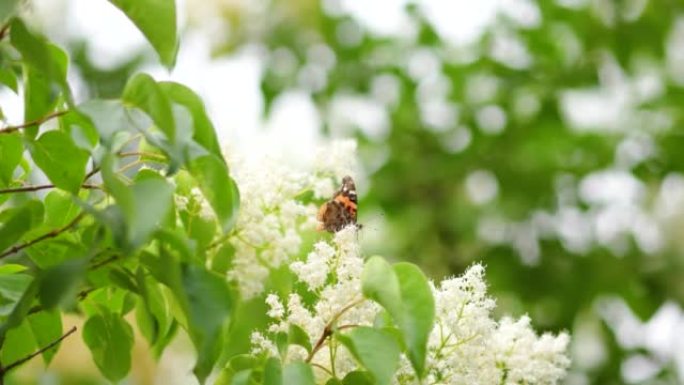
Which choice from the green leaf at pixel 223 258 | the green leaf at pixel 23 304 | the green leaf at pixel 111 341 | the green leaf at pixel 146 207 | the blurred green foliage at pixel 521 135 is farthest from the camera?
the blurred green foliage at pixel 521 135

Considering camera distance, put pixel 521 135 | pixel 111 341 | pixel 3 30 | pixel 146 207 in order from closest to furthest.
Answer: pixel 146 207 < pixel 3 30 < pixel 111 341 < pixel 521 135

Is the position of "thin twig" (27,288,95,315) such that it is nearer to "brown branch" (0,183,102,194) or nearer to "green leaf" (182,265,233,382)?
"brown branch" (0,183,102,194)

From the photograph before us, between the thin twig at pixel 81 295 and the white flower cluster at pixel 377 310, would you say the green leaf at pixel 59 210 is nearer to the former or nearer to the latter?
the thin twig at pixel 81 295

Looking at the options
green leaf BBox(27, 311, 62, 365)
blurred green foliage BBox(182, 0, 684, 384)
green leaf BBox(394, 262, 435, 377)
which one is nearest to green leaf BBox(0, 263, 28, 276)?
green leaf BBox(27, 311, 62, 365)

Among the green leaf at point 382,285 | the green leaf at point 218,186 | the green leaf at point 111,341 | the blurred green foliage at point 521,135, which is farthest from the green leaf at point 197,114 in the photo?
the blurred green foliage at point 521,135

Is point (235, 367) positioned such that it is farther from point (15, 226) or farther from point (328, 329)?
point (15, 226)

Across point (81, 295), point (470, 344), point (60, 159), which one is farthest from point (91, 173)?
point (470, 344)

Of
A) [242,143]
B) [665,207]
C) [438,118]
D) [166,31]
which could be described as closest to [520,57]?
[438,118]
